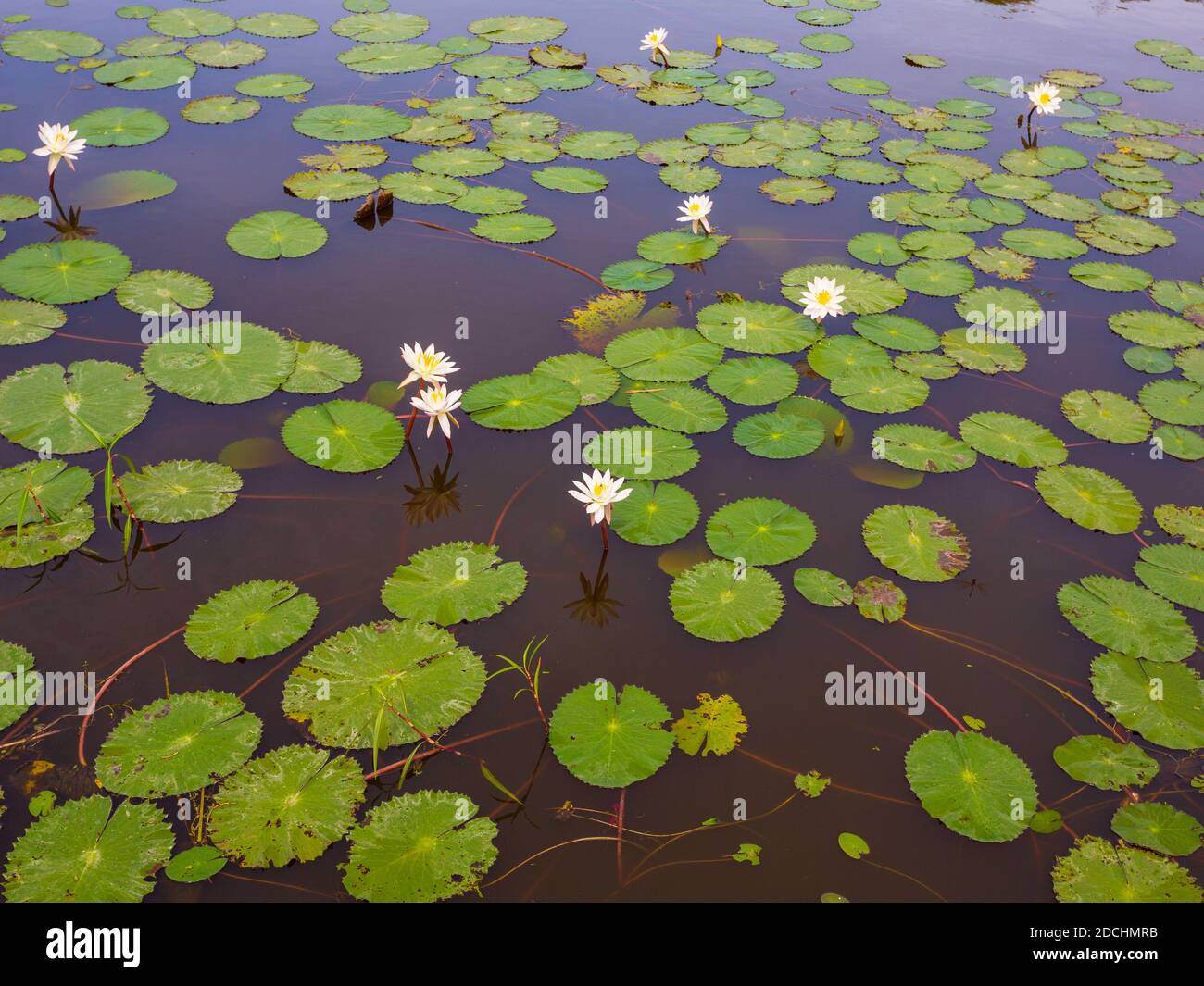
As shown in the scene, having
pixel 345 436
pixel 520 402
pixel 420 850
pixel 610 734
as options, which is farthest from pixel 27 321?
pixel 610 734

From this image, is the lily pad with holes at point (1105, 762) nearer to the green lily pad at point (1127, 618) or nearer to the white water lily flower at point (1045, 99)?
the green lily pad at point (1127, 618)

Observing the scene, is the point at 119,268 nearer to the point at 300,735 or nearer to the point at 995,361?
the point at 300,735

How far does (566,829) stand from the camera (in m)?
3.41

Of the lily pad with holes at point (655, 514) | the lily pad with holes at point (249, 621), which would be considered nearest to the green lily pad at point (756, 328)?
the lily pad with holes at point (655, 514)

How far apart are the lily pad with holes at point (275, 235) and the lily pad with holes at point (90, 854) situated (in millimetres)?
4201

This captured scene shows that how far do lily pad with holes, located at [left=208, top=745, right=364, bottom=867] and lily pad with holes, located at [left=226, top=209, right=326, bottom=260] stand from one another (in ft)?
13.4

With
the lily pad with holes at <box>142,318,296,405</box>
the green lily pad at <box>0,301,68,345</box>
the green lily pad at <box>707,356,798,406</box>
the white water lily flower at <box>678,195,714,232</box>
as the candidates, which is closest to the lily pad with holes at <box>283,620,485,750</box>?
the lily pad with holes at <box>142,318,296,405</box>

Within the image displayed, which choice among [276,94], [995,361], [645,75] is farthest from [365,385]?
[645,75]

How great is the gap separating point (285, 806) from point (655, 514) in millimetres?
2268

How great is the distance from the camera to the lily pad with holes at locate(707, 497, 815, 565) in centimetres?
450

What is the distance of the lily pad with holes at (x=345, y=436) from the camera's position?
4.83 meters

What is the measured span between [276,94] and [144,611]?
6197 millimetres

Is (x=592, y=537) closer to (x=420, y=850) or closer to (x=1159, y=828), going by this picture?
(x=420, y=850)

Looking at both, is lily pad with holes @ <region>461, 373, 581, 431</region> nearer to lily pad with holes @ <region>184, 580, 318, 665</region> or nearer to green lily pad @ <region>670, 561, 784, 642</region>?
green lily pad @ <region>670, 561, 784, 642</region>
